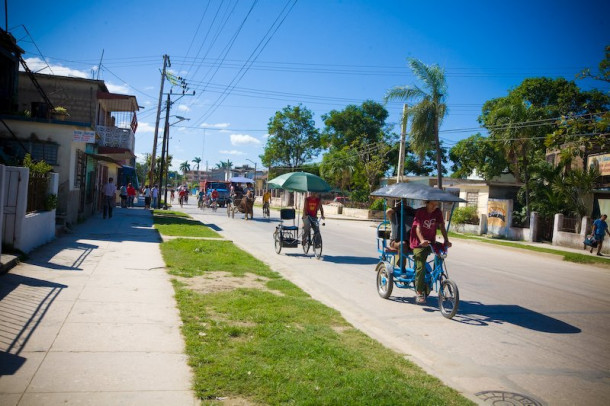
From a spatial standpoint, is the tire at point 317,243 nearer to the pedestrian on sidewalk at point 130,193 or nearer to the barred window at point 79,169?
the barred window at point 79,169

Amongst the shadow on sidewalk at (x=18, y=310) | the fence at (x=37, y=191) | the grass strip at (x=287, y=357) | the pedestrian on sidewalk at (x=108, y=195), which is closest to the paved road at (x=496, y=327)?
the grass strip at (x=287, y=357)

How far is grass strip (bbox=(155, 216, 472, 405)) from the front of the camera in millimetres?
3861

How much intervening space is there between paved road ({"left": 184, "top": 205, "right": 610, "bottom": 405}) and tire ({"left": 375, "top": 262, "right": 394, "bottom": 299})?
0.53 feet

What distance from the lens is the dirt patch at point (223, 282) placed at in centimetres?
792

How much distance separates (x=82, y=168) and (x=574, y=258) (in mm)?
20355

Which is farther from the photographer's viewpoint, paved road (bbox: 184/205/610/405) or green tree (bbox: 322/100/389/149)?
green tree (bbox: 322/100/389/149)

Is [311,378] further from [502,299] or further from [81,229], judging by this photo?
[81,229]

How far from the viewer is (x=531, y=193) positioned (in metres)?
27.1

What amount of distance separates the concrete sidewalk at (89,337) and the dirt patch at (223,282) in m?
0.49

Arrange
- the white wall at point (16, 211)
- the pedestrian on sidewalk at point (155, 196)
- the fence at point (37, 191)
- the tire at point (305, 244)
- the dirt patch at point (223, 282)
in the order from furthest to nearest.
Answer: the pedestrian on sidewalk at point (155, 196) → the tire at point (305, 244) → the fence at point (37, 191) → the white wall at point (16, 211) → the dirt patch at point (223, 282)

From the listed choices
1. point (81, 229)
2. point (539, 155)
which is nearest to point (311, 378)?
point (81, 229)

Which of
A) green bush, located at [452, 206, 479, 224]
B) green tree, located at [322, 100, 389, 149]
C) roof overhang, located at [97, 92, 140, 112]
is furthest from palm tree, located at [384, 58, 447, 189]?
green tree, located at [322, 100, 389, 149]

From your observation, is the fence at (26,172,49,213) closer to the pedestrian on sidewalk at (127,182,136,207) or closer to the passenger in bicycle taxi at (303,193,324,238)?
the passenger in bicycle taxi at (303,193,324,238)

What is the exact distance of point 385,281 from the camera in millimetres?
8180
